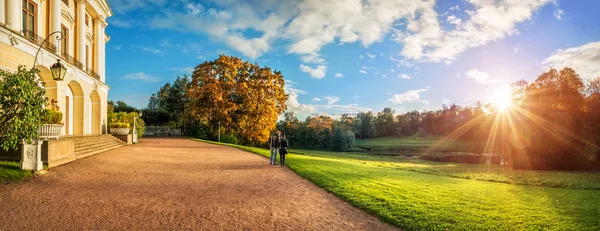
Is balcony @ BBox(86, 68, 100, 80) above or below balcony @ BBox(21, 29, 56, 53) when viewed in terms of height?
below

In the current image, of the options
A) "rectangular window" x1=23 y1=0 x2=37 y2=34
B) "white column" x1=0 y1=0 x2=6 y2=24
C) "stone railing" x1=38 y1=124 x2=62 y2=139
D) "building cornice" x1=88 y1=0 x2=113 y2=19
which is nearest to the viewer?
Answer: "stone railing" x1=38 y1=124 x2=62 y2=139

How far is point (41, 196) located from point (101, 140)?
14.4m

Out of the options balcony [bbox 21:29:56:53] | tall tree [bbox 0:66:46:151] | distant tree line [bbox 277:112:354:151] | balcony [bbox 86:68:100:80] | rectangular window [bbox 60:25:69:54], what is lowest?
distant tree line [bbox 277:112:354:151]

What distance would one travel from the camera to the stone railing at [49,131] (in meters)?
12.7

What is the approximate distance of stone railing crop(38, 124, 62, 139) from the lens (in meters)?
12.7

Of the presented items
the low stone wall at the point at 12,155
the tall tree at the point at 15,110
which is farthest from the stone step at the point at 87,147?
the tall tree at the point at 15,110

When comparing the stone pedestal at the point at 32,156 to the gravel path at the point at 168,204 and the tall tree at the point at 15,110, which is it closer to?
the gravel path at the point at 168,204

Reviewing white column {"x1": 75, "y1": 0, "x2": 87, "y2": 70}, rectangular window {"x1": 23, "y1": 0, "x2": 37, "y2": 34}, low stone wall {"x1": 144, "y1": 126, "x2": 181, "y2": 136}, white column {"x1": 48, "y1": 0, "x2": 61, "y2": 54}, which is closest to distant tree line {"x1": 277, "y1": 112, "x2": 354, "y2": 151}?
low stone wall {"x1": 144, "y1": 126, "x2": 181, "y2": 136}

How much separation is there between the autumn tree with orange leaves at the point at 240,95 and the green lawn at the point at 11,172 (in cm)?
2544

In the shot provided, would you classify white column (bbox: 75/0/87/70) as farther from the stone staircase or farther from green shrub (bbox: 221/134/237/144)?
green shrub (bbox: 221/134/237/144)

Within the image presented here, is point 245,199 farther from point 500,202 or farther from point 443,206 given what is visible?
point 500,202

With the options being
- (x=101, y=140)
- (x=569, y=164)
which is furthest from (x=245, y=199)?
(x=569, y=164)

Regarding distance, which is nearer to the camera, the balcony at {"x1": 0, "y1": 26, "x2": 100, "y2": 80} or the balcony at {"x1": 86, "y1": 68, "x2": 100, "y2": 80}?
the balcony at {"x1": 0, "y1": 26, "x2": 100, "y2": 80}

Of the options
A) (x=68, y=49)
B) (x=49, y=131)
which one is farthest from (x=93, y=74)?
(x=49, y=131)
